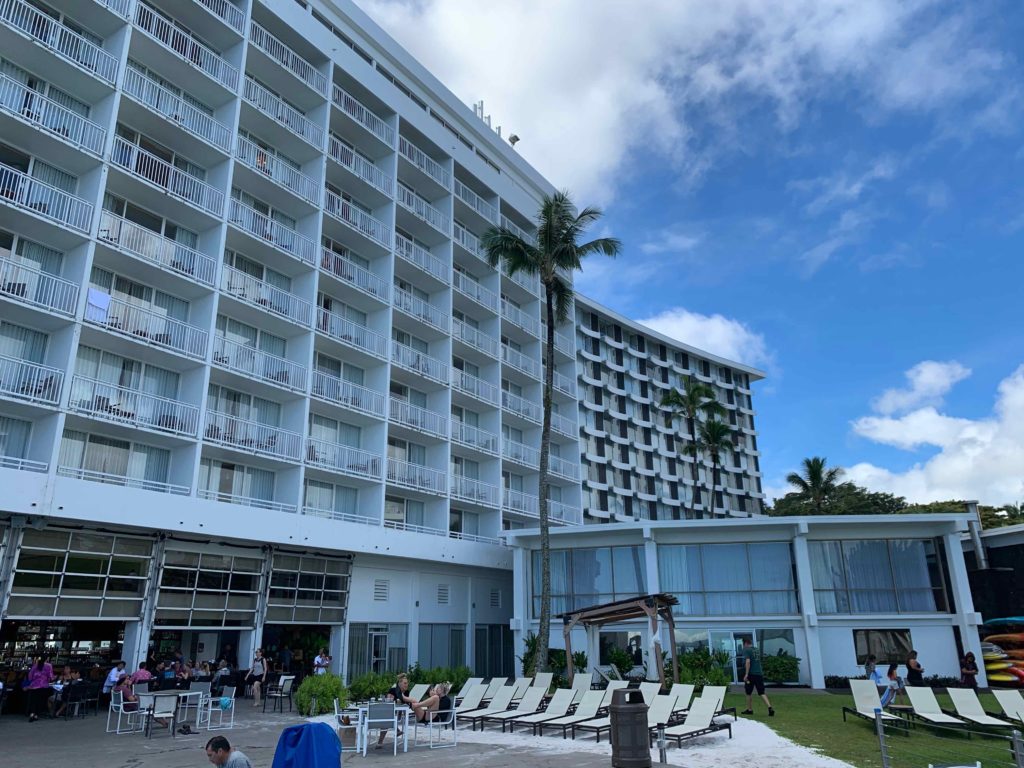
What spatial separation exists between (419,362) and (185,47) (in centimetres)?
1446

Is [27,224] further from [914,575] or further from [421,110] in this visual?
[914,575]

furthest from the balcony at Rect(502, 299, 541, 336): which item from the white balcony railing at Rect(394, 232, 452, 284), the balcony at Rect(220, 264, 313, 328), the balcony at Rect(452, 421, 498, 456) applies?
the balcony at Rect(220, 264, 313, 328)

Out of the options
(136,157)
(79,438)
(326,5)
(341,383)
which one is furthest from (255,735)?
(326,5)

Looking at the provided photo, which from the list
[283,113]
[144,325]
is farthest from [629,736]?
[283,113]

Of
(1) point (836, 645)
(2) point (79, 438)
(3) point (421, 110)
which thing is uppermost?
(3) point (421, 110)

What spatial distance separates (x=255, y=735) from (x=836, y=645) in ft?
67.3

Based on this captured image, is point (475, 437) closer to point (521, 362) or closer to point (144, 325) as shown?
point (521, 362)

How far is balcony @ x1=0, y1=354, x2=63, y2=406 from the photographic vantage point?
19.6m

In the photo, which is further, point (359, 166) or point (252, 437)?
point (359, 166)

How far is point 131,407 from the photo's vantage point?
888 inches

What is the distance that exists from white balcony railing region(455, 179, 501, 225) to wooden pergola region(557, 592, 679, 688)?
73.4 ft

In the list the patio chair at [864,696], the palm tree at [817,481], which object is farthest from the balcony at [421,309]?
the palm tree at [817,481]

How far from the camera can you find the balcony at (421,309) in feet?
110

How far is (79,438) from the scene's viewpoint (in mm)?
22031
